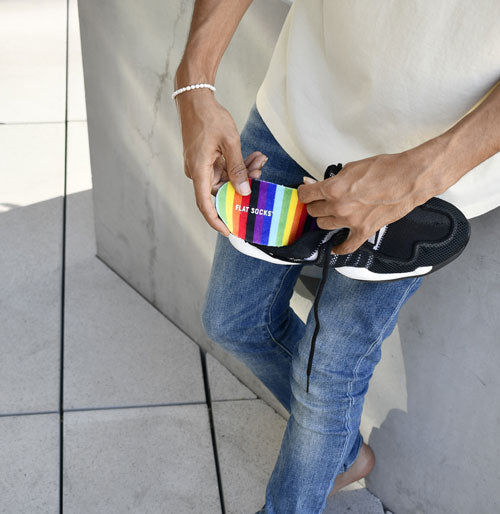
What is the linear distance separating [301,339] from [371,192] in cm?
36

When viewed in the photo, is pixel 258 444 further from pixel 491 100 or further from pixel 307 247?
pixel 491 100

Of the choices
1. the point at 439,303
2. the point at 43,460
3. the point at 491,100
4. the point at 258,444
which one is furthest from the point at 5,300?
the point at 491,100

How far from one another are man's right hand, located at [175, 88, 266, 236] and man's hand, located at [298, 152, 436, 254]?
0.12 meters

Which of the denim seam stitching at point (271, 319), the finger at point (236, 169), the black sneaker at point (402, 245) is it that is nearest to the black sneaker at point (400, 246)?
the black sneaker at point (402, 245)

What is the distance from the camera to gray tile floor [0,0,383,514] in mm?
1389

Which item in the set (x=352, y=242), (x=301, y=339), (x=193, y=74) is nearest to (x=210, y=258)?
(x=301, y=339)

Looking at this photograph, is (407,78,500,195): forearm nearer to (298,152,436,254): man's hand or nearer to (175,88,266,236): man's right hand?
(298,152,436,254): man's hand

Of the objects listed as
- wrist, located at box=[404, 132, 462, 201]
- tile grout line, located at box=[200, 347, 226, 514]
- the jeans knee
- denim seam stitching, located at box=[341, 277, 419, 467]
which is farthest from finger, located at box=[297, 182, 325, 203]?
tile grout line, located at box=[200, 347, 226, 514]

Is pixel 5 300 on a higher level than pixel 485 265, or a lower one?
lower

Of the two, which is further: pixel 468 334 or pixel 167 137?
pixel 167 137

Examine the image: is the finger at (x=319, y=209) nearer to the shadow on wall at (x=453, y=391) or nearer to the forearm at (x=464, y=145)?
the forearm at (x=464, y=145)

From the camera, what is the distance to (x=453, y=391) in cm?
114

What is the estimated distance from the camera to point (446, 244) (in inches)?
34.0

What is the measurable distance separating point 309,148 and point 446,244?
0.24 metres
